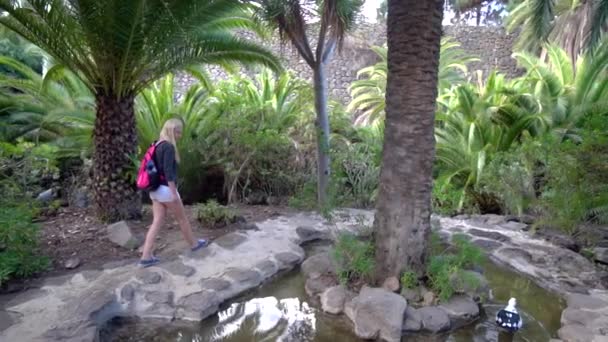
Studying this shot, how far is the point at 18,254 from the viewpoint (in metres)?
4.50

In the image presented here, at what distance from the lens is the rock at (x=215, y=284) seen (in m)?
4.70

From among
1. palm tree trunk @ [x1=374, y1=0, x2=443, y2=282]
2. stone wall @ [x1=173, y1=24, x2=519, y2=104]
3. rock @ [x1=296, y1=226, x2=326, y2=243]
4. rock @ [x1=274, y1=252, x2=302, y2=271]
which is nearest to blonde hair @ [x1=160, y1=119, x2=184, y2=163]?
rock @ [x1=274, y1=252, x2=302, y2=271]

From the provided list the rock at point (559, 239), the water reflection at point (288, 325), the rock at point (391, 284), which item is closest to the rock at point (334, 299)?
the water reflection at point (288, 325)

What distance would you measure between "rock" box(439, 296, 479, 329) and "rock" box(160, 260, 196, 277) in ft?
8.30

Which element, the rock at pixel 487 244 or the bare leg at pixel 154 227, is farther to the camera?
the rock at pixel 487 244

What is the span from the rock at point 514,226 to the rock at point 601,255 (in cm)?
127

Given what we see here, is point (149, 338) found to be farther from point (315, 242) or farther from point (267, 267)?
point (315, 242)

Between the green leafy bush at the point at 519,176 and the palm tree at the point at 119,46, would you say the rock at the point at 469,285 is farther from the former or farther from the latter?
the palm tree at the point at 119,46

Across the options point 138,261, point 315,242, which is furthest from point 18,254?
point 315,242

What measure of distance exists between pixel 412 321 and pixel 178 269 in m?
2.40

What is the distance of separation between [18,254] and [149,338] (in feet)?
5.46

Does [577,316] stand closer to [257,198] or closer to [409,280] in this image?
[409,280]

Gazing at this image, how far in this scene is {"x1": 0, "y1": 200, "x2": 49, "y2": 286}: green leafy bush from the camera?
4.27 m

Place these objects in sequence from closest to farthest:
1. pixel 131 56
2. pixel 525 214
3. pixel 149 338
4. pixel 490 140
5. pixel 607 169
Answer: pixel 149 338 < pixel 607 169 < pixel 131 56 < pixel 525 214 < pixel 490 140
